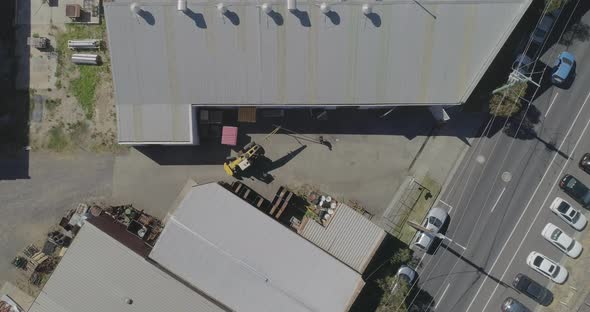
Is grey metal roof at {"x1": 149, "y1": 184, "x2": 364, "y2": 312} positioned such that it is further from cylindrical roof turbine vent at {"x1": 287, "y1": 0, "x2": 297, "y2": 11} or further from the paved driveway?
cylindrical roof turbine vent at {"x1": 287, "y1": 0, "x2": 297, "y2": 11}

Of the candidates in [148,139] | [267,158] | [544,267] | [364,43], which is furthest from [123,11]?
[544,267]

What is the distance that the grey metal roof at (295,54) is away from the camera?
41656 mm

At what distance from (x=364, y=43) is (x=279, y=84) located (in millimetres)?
8613

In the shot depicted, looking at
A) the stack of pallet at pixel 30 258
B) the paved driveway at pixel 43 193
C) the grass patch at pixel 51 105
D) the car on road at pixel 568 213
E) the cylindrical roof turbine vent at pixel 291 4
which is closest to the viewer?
the cylindrical roof turbine vent at pixel 291 4

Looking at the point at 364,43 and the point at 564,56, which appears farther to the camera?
the point at 564,56

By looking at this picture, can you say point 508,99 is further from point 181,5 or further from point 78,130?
point 78,130

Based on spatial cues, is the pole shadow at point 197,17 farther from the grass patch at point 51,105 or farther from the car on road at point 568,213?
the car on road at point 568,213

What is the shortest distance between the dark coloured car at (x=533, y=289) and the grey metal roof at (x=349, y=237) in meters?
15.2

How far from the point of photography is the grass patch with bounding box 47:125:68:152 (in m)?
46.6

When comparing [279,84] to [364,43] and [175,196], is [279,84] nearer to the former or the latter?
[364,43]

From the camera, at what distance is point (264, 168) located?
46.4m

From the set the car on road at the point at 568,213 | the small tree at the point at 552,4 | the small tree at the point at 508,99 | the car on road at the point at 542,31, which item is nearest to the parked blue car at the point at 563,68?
the car on road at the point at 542,31

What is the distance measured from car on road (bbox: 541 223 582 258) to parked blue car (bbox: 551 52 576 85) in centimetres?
1453

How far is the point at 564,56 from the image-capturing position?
46.1 metres
